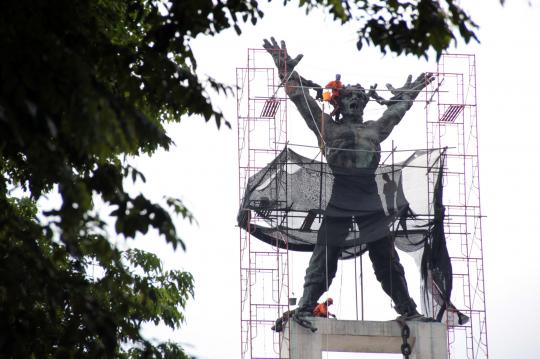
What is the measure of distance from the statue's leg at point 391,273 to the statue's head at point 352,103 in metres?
2.25

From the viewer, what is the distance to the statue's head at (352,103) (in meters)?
22.8

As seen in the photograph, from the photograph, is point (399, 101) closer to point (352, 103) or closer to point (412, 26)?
point (352, 103)

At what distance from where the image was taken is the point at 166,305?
13664 millimetres

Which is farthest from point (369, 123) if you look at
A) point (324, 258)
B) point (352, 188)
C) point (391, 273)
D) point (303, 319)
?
point (303, 319)

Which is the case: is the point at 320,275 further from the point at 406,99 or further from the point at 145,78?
the point at 145,78

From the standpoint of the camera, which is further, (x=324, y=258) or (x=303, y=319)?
(x=324, y=258)

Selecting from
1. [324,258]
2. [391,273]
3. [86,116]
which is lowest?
[86,116]

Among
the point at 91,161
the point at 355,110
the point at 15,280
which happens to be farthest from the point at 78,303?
the point at 355,110

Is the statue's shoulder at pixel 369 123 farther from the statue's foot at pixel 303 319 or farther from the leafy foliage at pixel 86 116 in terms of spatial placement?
the leafy foliage at pixel 86 116

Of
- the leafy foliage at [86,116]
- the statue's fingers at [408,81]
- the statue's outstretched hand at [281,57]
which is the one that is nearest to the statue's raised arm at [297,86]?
the statue's outstretched hand at [281,57]

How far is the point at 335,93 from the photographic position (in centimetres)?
2291

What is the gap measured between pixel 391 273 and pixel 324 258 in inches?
47.4

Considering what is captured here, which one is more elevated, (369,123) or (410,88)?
(410,88)

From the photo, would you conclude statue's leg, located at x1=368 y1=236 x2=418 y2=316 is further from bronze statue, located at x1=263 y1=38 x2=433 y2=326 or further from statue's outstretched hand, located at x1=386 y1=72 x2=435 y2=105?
statue's outstretched hand, located at x1=386 y1=72 x2=435 y2=105
